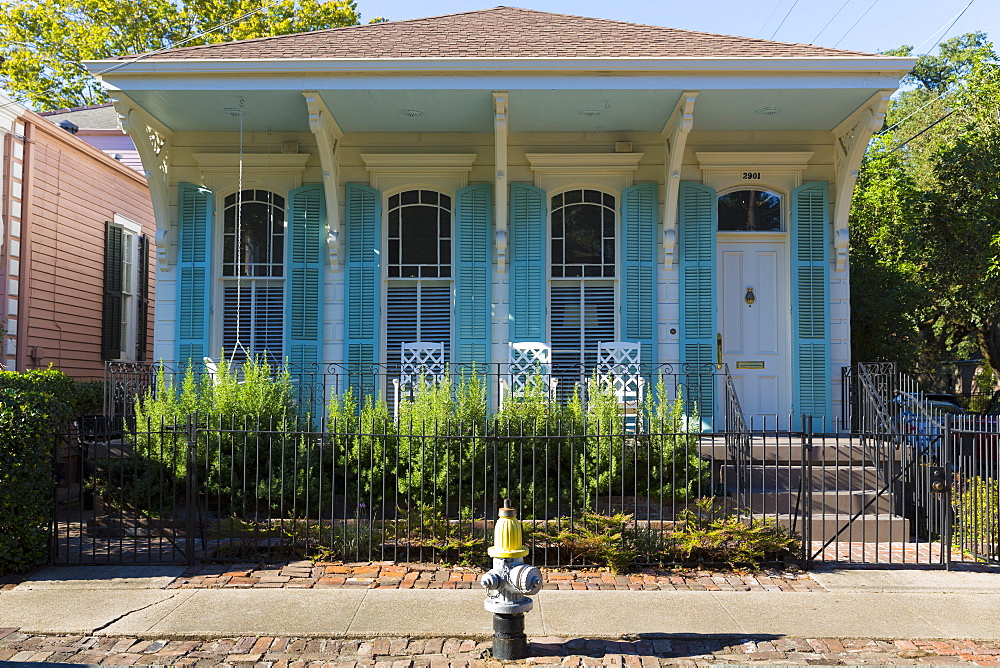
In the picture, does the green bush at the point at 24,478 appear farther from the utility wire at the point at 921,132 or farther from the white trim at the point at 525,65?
the utility wire at the point at 921,132

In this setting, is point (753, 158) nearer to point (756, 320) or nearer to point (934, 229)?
point (756, 320)

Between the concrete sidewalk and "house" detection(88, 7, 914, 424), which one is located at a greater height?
"house" detection(88, 7, 914, 424)

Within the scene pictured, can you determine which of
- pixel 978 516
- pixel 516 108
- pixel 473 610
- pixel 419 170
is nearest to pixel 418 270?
pixel 419 170

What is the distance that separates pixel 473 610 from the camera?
647 centimetres

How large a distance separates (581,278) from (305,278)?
3787 millimetres

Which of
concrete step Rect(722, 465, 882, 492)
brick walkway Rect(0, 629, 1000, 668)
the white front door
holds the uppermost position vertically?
the white front door

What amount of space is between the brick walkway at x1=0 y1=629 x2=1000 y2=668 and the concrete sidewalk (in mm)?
97

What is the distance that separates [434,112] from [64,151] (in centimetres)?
751

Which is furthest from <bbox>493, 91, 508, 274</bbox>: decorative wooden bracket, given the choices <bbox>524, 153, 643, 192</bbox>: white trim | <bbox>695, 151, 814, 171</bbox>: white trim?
<bbox>695, 151, 814, 171</bbox>: white trim

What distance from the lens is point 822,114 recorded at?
11242mm

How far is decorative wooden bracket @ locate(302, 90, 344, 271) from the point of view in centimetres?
1068

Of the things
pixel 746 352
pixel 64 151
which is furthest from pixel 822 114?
pixel 64 151

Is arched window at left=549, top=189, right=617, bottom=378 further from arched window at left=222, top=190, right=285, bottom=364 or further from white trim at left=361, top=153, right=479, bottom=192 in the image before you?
arched window at left=222, top=190, right=285, bottom=364

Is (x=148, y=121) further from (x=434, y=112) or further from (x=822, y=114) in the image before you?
→ (x=822, y=114)
